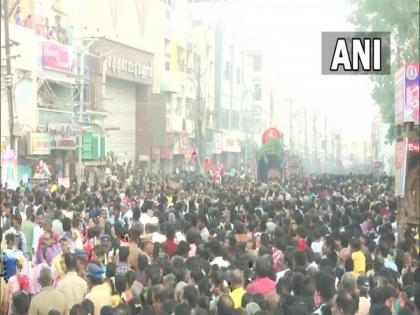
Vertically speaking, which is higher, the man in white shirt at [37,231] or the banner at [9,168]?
the banner at [9,168]

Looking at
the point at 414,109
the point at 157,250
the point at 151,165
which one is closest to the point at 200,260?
the point at 157,250

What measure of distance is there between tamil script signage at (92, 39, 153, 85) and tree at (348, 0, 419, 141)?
1369 cm

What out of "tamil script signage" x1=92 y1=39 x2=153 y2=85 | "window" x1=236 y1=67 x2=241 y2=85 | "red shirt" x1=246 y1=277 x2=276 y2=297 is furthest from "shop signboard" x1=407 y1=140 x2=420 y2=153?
"window" x1=236 y1=67 x2=241 y2=85

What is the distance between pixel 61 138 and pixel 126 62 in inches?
393

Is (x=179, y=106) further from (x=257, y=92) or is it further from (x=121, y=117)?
(x=257, y=92)

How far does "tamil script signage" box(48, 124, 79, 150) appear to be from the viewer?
34438 millimetres

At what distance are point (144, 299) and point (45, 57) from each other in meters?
27.3

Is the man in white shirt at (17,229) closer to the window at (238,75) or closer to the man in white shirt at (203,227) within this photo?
the man in white shirt at (203,227)

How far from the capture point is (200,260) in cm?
898

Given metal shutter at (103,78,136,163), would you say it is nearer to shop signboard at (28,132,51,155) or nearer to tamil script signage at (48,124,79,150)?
A: tamil script signage at (48,124,79,150)

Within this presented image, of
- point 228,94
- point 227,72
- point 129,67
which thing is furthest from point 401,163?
point 228,94

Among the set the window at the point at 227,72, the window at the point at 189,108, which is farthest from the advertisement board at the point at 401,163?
the window at the point at 227,72

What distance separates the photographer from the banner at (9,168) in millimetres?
22734

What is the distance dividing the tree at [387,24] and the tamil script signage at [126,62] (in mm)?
13689
